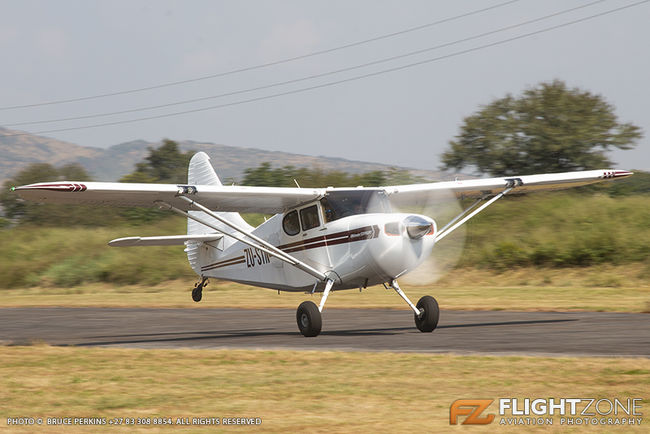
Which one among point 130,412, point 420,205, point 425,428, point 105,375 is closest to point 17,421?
point 130,412

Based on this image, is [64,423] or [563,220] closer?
[64,423]

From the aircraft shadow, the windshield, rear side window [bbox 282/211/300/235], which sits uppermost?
the windshield

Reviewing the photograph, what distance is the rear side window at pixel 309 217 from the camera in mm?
15070

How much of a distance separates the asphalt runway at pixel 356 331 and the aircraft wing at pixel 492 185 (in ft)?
8.29

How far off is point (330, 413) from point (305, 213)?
8.33 meters

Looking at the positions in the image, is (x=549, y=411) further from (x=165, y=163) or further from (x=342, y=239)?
(x=165, y=163)

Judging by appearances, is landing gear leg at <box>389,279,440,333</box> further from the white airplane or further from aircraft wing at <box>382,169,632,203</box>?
aircraft wing at <box>382,169,632,203</box>

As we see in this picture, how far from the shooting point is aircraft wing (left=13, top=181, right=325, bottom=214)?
1332 centimetres

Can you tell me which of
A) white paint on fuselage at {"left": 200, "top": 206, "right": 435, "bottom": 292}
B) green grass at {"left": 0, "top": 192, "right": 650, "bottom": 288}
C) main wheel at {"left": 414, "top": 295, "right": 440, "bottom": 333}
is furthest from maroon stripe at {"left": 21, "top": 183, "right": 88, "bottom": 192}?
green grass at {"left": 0, "top": 192, "right": 650, "bottom": 288}

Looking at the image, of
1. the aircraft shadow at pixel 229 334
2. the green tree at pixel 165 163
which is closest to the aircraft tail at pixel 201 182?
the aircraft shadow at pixel 229 334

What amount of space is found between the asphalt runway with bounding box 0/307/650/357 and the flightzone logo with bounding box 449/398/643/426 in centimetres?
347

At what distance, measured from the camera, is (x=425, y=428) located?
655 centimetres

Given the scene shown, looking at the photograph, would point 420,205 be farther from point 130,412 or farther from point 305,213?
point 130,412

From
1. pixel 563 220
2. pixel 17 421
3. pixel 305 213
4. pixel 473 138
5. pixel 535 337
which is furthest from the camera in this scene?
pixel 473 138
